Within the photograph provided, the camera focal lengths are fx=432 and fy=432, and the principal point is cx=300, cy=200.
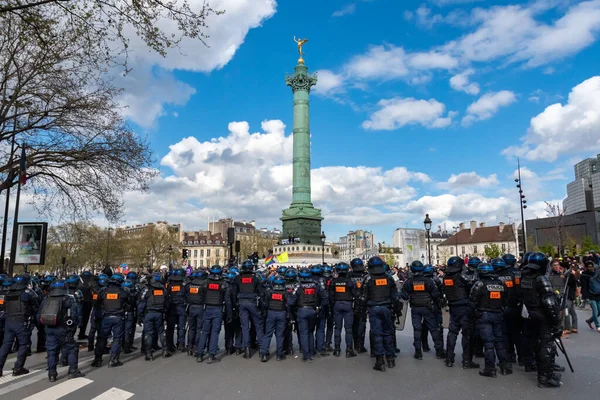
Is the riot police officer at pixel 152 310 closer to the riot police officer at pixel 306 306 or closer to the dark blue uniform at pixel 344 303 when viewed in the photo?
the riot police officer at pixel 306 306

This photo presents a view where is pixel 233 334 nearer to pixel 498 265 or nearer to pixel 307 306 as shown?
pixel 307 306

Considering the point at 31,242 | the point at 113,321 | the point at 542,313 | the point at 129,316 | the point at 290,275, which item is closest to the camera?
the point at 542,313

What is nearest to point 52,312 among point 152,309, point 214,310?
point 152,309

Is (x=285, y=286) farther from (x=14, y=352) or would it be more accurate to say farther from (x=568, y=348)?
(x=14, y=352)

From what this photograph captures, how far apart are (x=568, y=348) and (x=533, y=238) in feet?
240

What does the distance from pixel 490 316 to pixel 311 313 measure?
141 inches

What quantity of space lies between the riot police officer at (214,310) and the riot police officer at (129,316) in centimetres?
168

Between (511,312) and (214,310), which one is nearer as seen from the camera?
(511,312)

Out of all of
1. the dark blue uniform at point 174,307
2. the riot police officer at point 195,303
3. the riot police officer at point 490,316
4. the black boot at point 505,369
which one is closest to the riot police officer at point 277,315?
the riot police officer at point 195,303

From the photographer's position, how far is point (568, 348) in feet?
32.1

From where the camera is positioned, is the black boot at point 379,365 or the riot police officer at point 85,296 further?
the riot police officer at point 85,296

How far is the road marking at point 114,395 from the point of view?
22.4ft

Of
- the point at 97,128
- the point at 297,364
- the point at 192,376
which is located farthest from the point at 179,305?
the point at 97,128

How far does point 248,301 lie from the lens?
9.62 meters
